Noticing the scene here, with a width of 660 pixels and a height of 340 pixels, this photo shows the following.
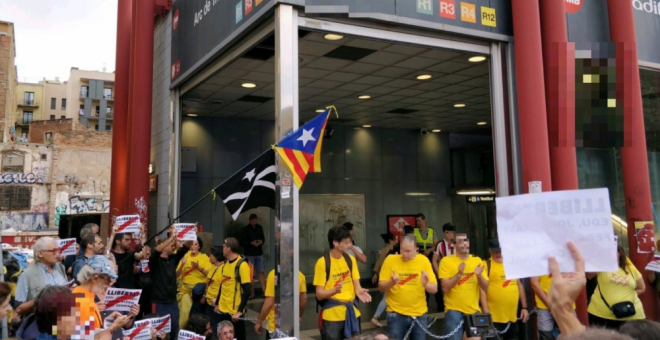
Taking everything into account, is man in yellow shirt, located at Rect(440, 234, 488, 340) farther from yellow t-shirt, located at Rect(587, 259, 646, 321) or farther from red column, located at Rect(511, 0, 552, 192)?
red column, located at Rect(511, 0, 552, 192)

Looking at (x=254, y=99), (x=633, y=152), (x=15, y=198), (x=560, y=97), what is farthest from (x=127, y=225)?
(x=15, y=198)

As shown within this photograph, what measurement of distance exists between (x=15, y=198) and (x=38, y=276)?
140ft

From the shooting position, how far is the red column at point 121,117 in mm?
13617

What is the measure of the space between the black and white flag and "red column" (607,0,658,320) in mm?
6099

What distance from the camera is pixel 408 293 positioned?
21.1ft

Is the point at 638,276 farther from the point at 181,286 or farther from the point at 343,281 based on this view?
the point at 181,286

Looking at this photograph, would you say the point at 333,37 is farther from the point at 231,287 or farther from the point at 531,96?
the point at 231,287

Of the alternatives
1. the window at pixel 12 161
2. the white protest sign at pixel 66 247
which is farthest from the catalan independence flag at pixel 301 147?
the window at pixel 12 161

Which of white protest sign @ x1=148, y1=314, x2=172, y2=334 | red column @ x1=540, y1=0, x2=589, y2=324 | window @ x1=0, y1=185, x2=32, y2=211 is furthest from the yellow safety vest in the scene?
window @ x1=0, y1=185, x2=32, y2=211

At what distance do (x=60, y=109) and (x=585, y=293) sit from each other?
3681 inches

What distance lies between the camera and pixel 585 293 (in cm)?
777

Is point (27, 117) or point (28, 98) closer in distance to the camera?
point (27, 117)

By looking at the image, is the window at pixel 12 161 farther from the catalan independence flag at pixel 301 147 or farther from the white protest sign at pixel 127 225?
the catalan independence flag at pixel 301 147

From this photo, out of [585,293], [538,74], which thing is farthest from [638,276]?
[538,74]
